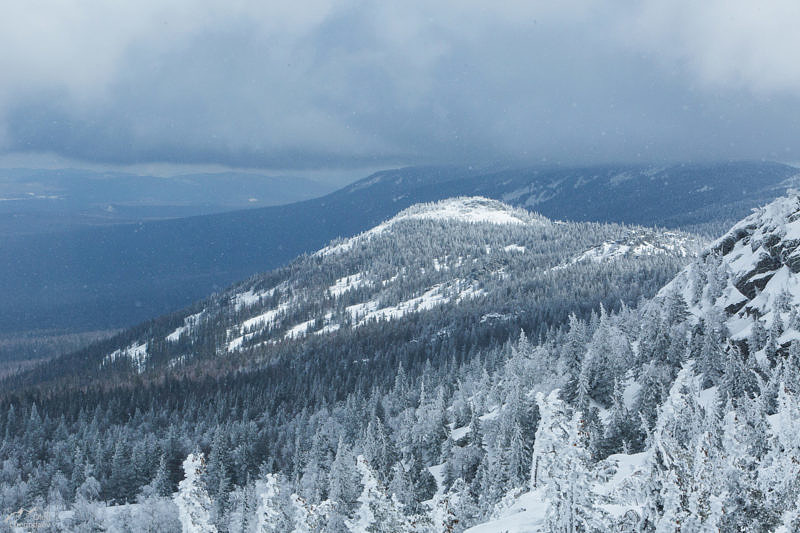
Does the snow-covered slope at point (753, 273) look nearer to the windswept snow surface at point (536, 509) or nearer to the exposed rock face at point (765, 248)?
the exposed rock face at point (765, 248)

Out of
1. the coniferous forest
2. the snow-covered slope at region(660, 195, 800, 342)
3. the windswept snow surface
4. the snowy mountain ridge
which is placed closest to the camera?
the snowy mountain ridge

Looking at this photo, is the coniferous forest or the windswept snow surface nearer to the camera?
the coniferous forest

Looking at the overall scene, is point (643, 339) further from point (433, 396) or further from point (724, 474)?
point (724, 474)

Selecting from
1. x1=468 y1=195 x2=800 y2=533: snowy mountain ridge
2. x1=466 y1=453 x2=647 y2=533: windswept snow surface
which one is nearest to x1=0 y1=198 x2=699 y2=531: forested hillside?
x1=466 y1=453 x2=647 y2=533: windswept snow surface

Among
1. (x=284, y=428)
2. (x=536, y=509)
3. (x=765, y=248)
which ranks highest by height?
(x=765, y=248)

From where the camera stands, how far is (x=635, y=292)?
649 feet

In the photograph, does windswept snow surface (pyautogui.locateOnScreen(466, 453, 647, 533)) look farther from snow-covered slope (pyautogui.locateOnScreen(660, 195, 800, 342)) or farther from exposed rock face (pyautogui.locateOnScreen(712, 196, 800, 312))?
exposed rock face (pyautogui.locateOnScreen(712, 196, 800, 312))

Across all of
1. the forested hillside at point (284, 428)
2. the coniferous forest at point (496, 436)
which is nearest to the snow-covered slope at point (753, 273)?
the coniferous forest at point (496, 436)

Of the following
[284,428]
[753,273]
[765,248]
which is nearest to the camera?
[753,273]

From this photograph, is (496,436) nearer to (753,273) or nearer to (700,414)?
(700,414)

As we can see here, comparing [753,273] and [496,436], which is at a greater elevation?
[753,273]

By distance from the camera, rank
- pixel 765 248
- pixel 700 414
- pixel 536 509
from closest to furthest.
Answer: pixel 536 509 → pixel 700 414 → pixel 765 248

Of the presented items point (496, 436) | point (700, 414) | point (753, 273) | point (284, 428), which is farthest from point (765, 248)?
point (284, 428)

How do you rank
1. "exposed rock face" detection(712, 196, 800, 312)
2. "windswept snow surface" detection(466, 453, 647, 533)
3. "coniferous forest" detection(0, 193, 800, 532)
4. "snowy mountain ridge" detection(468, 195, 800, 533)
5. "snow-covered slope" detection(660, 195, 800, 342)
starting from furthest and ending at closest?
"exposed rock face" detection(712, 196, 800, 312) → "snow-covered slope" detection(660, 195, 800, 342) → "windswept snow surface" detection(466, 453, 647, 533) → "coniferous forest" detection(0, 193, 800, 532) → "snowy mountain ridge" detection(468, 195, 800, 533)
